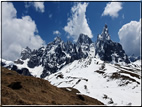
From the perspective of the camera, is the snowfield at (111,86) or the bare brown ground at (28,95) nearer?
the bare brown ground at (28,95)

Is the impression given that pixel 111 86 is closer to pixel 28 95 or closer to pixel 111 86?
pixel 111 86

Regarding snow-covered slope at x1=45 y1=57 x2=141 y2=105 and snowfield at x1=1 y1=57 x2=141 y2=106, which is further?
snow-covered slope at x1=45 y1=57 x2=141 y2=105

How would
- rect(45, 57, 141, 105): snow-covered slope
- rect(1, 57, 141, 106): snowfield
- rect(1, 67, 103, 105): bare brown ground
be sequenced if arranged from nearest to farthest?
rect(1, 67, 103, 105): bare brown ground
rect(1, 57, 141, 106): snowfield
rect(45, 57, 141, 105): snow-covered slope

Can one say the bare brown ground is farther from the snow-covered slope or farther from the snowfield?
the snow-covered slope

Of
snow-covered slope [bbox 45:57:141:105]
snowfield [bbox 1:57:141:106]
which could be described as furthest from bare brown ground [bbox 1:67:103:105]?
snow-covered slope [bbox 45:57:141:105]

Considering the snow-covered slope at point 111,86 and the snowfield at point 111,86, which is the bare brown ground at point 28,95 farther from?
the snow-covered slope at point 111,86

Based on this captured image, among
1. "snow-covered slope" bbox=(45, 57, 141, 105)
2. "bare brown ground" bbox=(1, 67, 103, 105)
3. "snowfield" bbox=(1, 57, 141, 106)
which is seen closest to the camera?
"bare brown ground" bbox=(1, 67, 103, 105)

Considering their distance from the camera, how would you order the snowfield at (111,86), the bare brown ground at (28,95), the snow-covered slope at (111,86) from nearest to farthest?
1. the bare brown ground at (28,95)
2. the snowfield at (111,86)
3. the snow-covered slope at (111,86)

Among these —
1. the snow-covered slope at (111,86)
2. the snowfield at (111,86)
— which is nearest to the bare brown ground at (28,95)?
the snowfield at (111,86)

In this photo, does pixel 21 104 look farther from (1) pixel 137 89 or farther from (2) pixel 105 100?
(1) pixel 137 89

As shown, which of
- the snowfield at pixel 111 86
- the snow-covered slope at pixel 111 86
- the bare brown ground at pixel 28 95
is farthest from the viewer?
the snow-covered slope at pixel 111 86

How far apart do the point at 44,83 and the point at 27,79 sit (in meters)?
3.64

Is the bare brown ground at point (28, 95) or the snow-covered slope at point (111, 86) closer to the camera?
the bare brown ground at point (28, 95)

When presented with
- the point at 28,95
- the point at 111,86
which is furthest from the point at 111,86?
the point at 28,95
